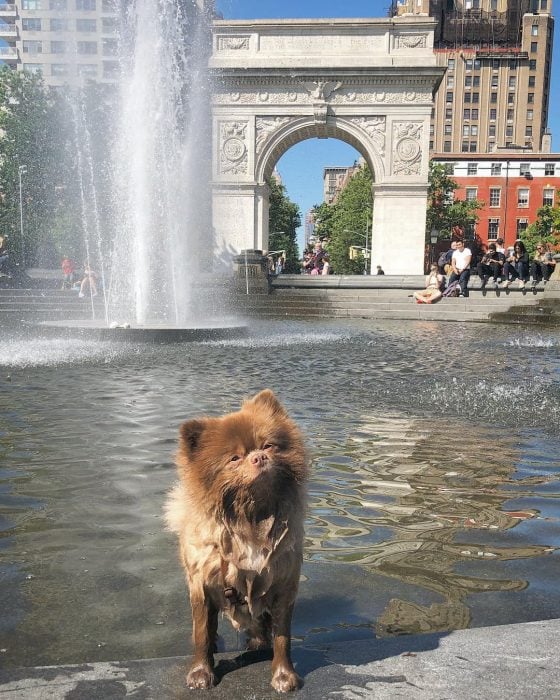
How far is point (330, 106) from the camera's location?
30734mm

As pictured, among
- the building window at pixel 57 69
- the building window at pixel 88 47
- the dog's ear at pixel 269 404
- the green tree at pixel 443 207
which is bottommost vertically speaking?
the dog's ear at pixel 269 404

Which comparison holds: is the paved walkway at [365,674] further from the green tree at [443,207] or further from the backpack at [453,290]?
the green tree at [443,207]

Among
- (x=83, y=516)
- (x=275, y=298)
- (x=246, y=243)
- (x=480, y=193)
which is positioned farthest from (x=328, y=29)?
(x=480, y=193)

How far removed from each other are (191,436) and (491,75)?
102 metres

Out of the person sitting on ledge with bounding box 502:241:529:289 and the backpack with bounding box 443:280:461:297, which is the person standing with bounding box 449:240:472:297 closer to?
the backpack with bounding box 443:280:461:297

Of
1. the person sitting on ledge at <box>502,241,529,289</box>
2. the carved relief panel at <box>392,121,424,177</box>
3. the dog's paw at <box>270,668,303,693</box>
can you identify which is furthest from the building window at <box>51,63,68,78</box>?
the dog's paw at <box>270,668,303,693</box>

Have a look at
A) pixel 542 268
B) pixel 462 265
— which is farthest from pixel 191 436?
pixel 542 268

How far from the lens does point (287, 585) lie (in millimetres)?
1961

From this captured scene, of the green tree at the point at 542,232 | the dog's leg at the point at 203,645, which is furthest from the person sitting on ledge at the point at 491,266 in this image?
the green tree at the point at 542,232

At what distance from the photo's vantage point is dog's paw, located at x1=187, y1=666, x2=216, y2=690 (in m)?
1.89

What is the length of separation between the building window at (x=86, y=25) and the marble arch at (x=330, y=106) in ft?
216

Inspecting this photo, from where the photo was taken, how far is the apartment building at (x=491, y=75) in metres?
92.2

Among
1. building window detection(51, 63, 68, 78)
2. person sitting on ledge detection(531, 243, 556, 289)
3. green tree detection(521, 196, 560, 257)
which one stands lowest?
person sitting on ledge detection(531, 243, 556, 289)

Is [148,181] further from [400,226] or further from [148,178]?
[400,226]
